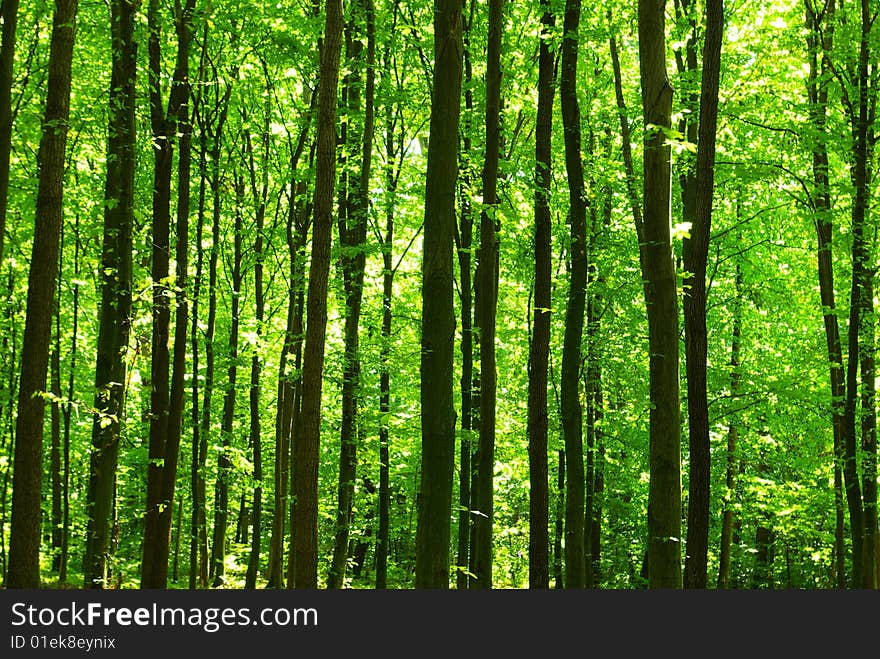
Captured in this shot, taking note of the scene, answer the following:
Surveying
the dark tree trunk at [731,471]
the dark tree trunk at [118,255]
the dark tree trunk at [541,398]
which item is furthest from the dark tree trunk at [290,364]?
the dark tree trunk at [731,471]

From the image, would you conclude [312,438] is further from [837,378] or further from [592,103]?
[592,103]

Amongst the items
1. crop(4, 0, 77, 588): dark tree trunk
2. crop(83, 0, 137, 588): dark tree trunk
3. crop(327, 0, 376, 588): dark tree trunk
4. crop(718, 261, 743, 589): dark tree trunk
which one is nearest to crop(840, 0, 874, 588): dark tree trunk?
crop(718, 261, 743, 589): dark tree trunk

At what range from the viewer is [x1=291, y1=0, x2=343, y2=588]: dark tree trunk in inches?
276

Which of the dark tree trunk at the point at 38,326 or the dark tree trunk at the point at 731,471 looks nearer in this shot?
the dark tree trunk at the point at 38,326

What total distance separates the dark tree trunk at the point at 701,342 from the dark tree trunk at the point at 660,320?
26 centimetres

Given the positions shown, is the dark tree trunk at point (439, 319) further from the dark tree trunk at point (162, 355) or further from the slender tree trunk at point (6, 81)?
the slender tree trunk at point (6, 81)

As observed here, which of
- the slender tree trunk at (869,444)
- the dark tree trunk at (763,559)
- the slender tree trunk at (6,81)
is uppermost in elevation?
the slender tree trunk at (6,81)

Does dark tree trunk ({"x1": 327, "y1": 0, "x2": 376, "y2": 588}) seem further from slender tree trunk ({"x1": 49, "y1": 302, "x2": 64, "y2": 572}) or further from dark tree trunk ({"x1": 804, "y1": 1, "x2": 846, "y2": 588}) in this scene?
dark tree trunk ({"x1": 804, "y1": 1, "x2": 846, "y2": 588})

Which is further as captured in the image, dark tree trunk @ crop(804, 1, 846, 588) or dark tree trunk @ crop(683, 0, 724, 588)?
dark tree trunk @ crop(804, 1, 846, 588)

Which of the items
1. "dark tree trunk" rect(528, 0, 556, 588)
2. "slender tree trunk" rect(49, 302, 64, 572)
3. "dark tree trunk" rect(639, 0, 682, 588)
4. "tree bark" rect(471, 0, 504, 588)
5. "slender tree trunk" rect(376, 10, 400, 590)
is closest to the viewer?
"dark tree trunk" rect(639, 0, 682, 588)

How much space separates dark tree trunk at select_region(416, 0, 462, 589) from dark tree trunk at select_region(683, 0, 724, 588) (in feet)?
7.62

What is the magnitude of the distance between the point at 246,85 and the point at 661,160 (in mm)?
10563

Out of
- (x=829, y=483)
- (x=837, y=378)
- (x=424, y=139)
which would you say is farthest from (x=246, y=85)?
(x=829, y=483)

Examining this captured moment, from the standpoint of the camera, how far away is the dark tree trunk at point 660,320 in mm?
7273
